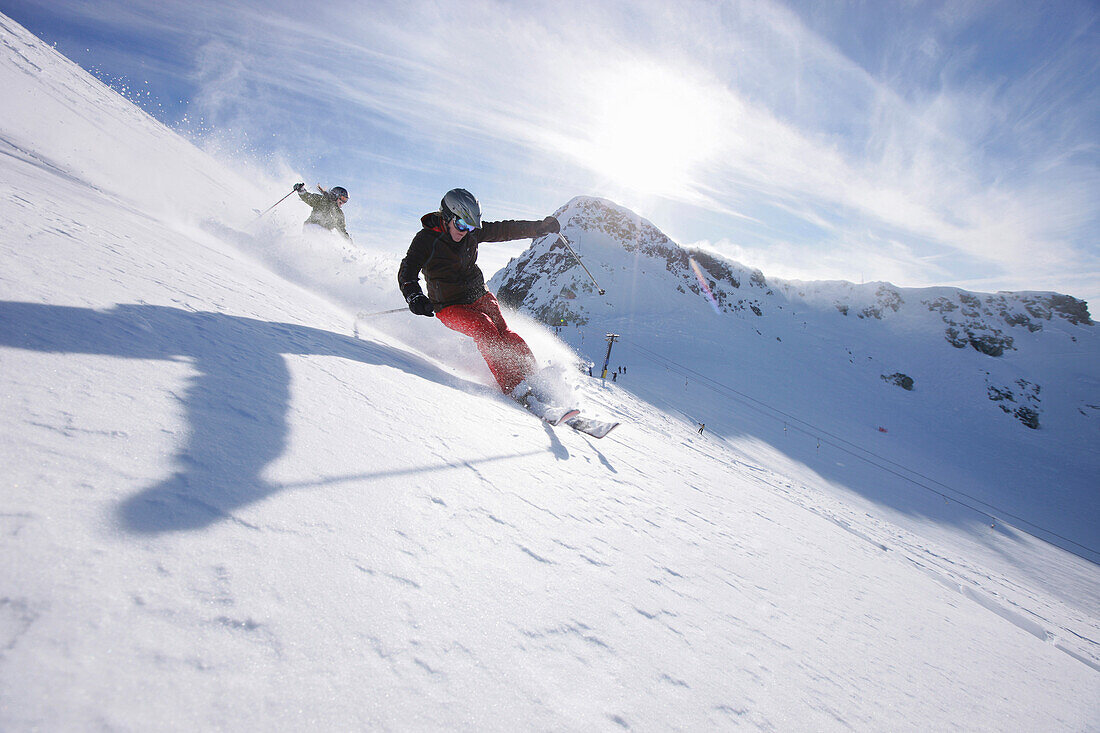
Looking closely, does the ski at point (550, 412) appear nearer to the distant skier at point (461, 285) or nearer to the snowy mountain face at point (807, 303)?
the distant skier at point (461, 285)

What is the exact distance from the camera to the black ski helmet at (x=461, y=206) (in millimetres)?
5391

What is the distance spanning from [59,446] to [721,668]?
2.39 meters

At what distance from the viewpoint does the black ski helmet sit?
17.7 ft

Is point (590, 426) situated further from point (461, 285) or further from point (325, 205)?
point (325, 205)

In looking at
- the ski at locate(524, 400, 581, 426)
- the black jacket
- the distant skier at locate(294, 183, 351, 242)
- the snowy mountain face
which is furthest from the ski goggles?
the snowy mountain face

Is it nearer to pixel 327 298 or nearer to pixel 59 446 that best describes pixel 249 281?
pixel 327 298

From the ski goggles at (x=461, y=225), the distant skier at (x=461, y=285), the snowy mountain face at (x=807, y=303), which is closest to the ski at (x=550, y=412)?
the distant skier at (x=461, y=285)

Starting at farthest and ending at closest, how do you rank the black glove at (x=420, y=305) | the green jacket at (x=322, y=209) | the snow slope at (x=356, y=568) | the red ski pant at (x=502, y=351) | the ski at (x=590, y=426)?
1. the green jacket at (x=322, y=209)
2. the red ski pant at (x=502, y=351)
3. the black glove at (x=420, y=305)
4. the ski at (x=590, y=426)
5. the snow slope at (x=356, y=568)

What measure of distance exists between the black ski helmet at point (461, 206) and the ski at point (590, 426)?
2908mm

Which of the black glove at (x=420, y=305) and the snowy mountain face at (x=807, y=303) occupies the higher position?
the snowy mountain face at (x=807, y=303)

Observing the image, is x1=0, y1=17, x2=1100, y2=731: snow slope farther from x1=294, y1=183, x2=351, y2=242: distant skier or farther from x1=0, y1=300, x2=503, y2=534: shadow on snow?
x1=294, y1=183, x2=351, y2=242: distant skier

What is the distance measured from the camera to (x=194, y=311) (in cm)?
298

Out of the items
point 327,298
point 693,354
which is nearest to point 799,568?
point 327,298

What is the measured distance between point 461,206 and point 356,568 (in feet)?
16.3
